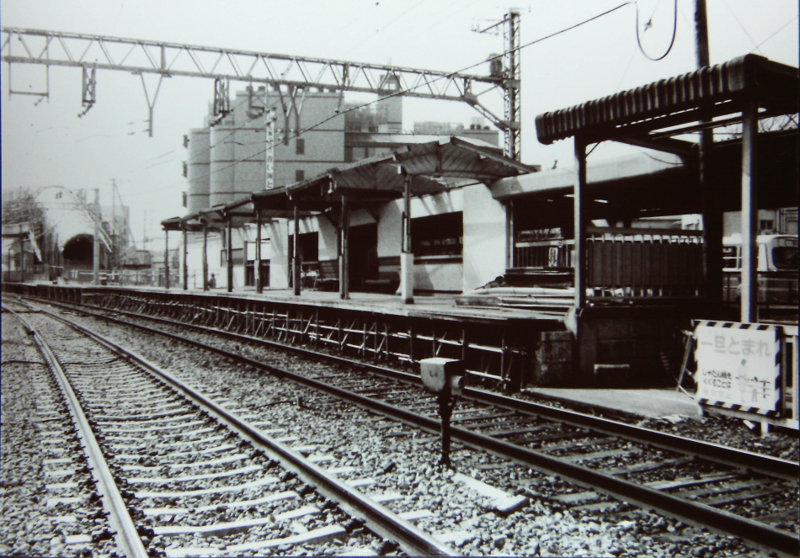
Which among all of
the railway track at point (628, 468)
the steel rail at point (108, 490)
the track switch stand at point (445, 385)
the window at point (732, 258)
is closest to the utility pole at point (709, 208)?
the railway track at point (628, 468)

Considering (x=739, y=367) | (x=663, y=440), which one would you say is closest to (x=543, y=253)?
(x=739, y=367)

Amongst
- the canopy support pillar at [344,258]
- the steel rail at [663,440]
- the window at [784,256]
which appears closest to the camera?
the steel rail at [663,440]

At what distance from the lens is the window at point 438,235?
19469mm

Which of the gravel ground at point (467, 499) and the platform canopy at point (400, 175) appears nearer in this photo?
the gravel ground at point (467, 499)

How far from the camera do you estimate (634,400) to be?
8859mm

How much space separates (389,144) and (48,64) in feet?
174

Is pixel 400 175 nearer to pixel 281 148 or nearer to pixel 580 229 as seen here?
pixel 580 229

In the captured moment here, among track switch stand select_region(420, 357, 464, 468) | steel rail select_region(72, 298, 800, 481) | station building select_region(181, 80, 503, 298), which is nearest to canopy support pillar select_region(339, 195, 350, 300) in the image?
station building select_region(181, 80, 503, 298)

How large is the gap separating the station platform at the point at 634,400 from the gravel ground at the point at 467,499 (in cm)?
52

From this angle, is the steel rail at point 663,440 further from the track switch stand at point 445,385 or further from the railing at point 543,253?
the railing at point 543,253

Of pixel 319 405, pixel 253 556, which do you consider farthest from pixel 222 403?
pixel 253 556

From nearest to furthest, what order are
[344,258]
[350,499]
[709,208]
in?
[350,499]
[709,208]
[344,258]

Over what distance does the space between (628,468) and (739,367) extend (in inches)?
101

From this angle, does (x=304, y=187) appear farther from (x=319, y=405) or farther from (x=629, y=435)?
(x=629, y=435)
